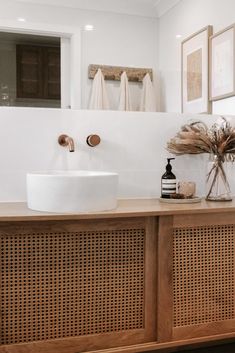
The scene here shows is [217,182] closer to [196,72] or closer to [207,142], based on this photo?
[207,142]

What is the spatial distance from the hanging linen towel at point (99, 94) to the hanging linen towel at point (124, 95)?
82 millimetres

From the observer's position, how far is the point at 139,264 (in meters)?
1.50

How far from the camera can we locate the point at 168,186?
6.06ft

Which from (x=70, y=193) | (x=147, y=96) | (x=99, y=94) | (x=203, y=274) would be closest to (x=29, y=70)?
(x=99, y=94)

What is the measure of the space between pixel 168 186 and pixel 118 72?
0.66 metres

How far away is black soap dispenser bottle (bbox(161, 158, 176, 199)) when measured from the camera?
72.3 inches

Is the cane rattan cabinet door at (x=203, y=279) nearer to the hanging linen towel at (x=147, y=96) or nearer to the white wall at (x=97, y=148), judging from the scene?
the white wall at (x=97, y=148)

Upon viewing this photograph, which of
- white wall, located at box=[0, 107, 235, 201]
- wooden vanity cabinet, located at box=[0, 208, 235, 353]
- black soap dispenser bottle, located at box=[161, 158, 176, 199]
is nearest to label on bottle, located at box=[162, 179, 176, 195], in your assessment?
black soap dispenser bottle, located at box=[161, 158, 176, 199]

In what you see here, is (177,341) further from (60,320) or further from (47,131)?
(47,131)

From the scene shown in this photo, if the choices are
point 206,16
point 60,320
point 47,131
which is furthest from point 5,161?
point 206,16

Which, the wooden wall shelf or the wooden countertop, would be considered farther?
the wooden wall shelf

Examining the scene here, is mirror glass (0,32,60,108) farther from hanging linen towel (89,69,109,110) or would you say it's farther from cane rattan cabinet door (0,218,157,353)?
cane rattan cabinet door (0,218,157,353)

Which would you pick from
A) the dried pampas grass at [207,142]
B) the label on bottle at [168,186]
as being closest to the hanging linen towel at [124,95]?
the dried pampas grass at [207,142]

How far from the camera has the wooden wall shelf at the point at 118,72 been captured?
190 centimetres
